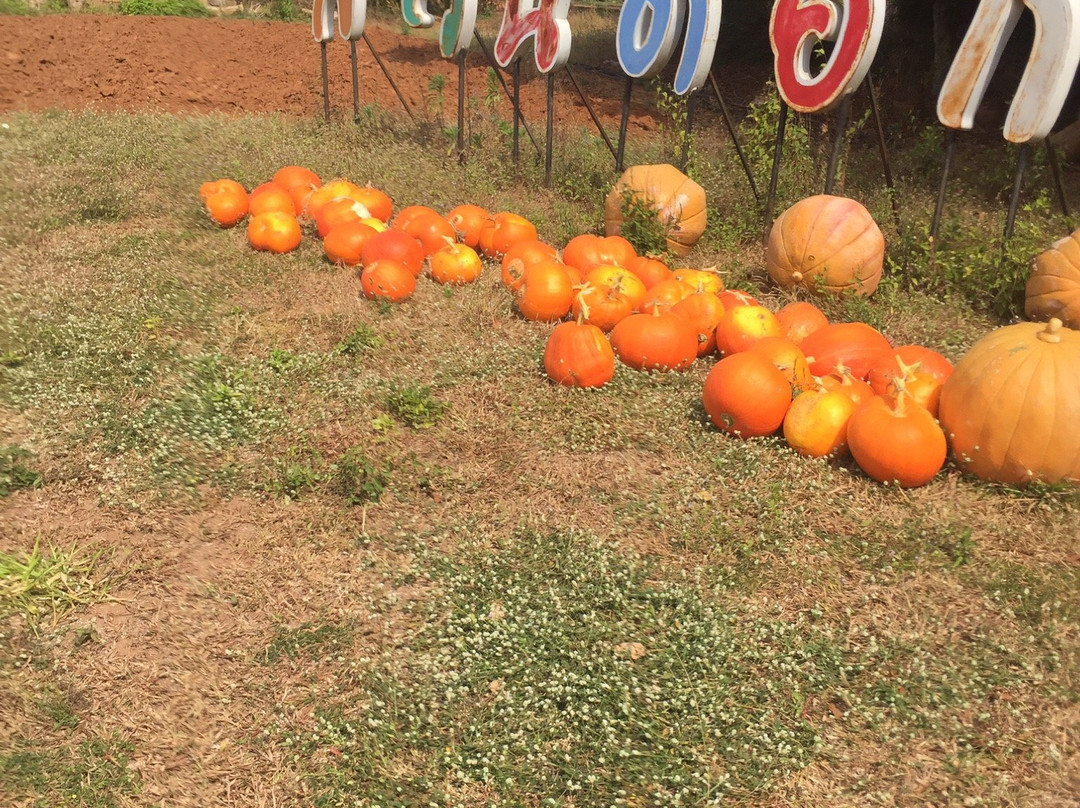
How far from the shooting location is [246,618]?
3.15 metres

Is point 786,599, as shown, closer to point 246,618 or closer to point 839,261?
point 246,618

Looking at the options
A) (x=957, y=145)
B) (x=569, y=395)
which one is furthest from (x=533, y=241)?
(x=957, y=145)

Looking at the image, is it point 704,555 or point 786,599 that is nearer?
point 786,599

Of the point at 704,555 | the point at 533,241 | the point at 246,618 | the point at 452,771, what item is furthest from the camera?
the point at 533,241

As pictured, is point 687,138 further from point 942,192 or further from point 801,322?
point 801,322

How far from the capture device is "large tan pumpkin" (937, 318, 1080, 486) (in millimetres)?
3545

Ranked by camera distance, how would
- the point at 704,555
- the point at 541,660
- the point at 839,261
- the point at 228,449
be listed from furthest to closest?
1. the point at 839,261
2. the point at 228,449
3. the point at 704,555
4. the point at 541,660

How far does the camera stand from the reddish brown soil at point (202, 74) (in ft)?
43.5

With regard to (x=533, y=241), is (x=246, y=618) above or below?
below

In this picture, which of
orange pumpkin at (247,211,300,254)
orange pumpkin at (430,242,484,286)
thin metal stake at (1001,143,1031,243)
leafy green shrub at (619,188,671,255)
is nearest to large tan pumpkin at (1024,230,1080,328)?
thin metal stake at (1001,143,1031,243)

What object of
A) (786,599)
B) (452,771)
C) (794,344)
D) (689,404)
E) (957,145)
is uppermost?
(957,145)

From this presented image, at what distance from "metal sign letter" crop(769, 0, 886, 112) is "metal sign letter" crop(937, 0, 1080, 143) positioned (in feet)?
2.05

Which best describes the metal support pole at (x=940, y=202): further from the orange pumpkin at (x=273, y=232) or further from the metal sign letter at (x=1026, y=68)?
the orange pumpkin at (x=273, y=232)

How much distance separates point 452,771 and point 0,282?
18.2 feet
